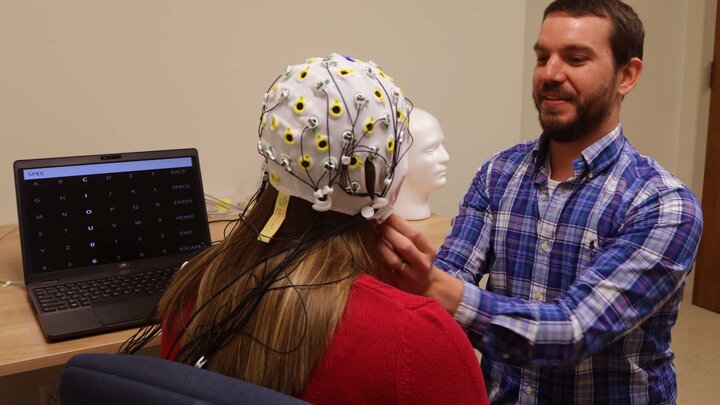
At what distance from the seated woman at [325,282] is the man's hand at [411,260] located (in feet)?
0.20

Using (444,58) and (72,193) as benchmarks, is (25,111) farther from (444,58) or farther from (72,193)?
(444,58)

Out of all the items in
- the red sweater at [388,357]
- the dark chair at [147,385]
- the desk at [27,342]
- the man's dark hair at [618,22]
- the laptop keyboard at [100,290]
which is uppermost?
the man's dark hair at [618,22]

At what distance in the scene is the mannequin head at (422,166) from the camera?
6.86ft

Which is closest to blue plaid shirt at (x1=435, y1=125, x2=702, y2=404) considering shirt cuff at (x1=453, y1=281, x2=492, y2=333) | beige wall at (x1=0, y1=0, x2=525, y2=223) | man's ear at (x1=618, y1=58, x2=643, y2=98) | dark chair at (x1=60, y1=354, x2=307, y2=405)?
shirt cuff at (x1=453, y1=281, x2=492, y2=333)

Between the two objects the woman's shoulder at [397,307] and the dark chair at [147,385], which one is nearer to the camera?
the dark chair at [147,385]

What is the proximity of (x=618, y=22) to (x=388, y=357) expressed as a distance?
101cm

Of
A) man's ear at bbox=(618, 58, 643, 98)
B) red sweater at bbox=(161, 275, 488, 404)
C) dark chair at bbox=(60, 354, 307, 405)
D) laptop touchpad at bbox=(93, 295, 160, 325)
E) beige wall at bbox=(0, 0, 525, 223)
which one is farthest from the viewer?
beige wall at bbox=(0, 0, 525, 223)

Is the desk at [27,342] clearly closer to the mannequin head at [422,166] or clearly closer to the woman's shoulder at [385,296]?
the woman's shoulder at [385,296]

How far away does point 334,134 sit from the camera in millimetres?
826

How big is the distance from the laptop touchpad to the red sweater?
65cm

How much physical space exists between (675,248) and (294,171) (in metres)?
0.77

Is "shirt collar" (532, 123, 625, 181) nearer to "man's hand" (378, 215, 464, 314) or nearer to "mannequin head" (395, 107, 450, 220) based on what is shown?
"man's hand" (378, 215, 464, 314)

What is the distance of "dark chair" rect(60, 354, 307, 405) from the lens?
2.01 ft

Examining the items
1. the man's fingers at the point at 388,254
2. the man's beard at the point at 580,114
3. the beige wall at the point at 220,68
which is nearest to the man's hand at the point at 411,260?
the man's fingers at the point at 388,254
